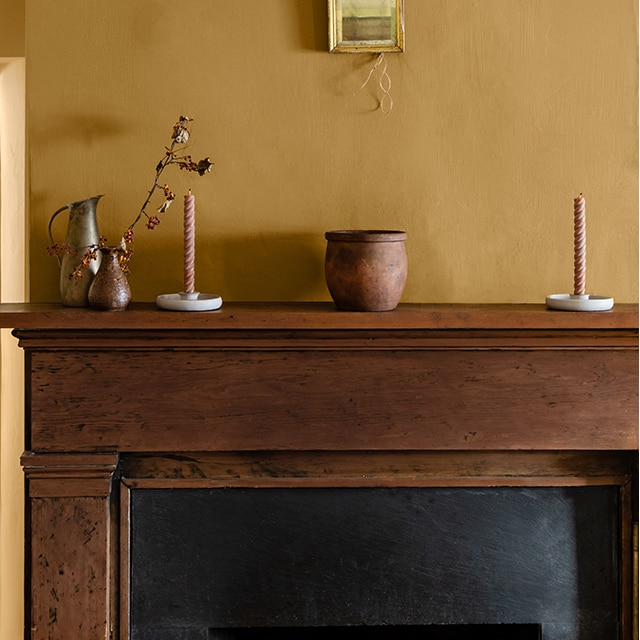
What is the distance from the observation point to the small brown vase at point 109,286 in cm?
172

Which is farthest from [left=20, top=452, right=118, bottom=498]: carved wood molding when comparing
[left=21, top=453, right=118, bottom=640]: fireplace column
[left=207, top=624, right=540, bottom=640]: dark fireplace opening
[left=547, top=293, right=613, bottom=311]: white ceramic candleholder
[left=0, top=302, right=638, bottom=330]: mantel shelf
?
[left=547, top=293, right=613, bottom=311]: white ceramic candleholder

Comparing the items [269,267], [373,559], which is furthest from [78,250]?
[373,559]

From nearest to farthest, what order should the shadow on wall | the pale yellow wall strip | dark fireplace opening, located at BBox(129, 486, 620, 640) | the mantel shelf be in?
1. the mantel shelf
2. dark fireplace opening, located at BBox(129, 486, 620, 640)
3. the shadow on wall
4. the pale yellow wall strip

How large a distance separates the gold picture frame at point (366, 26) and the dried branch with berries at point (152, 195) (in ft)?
1.17

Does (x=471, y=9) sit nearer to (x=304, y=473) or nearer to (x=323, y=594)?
(x=304, y=473)

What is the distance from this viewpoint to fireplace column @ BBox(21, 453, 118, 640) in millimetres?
1755

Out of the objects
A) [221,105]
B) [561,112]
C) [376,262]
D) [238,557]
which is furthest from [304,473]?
[561,112]

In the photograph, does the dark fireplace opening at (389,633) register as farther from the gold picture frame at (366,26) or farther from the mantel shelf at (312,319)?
the gold picture frame at (366,26)

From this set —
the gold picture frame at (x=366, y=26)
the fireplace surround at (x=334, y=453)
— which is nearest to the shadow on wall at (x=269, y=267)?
the fireplace surround at (x=334, y=453)

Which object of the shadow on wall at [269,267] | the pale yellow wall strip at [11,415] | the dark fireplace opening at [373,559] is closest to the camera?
the dark fireplace opening at [373,559]

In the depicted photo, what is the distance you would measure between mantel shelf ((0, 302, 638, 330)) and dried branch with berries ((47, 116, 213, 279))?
110 mm

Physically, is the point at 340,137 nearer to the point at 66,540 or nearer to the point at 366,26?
the point at 366,26

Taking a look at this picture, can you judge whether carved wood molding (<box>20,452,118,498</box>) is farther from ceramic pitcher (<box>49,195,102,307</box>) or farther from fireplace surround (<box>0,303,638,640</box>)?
ceramic pitcher (<box>49,195,102,307</box>)

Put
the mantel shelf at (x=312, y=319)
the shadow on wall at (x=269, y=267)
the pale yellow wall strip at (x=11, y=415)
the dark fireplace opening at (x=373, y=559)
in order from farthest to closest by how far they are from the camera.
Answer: the pale yellow wall strip at (x=11, y=415) → the shadow on wall at (x=269, y=267) → the dark fireplace opening at (x=373, y=559) → the mantel shelf at (x=312, y=319)
